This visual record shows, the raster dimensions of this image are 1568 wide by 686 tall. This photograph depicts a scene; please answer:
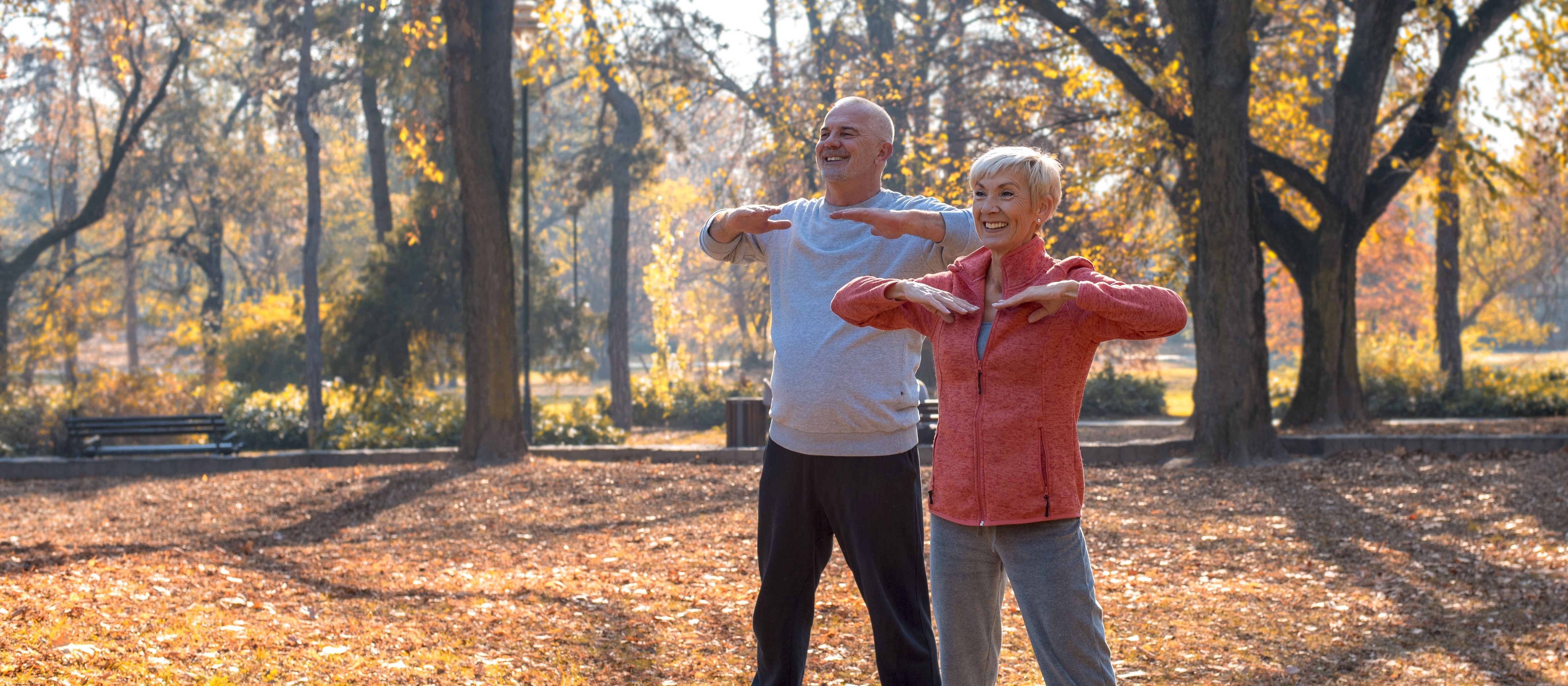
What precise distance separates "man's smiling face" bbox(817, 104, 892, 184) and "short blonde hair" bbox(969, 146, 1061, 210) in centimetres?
54

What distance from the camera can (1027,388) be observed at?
2.67 metres

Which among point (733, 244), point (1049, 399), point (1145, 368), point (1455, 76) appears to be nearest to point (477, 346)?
point (733, 244)

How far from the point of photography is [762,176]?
22219mm

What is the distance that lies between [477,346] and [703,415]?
11.5m

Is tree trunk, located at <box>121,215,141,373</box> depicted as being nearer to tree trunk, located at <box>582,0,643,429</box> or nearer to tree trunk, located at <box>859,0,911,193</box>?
tree trunk, located at <box>582,0,643,429</box>

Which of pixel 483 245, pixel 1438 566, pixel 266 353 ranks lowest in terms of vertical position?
pixel 1438 566

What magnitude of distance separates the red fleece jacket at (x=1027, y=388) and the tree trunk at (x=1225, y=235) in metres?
8.47

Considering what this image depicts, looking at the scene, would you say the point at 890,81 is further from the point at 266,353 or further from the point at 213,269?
the point at 213,269

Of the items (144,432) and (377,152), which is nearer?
(144,432)

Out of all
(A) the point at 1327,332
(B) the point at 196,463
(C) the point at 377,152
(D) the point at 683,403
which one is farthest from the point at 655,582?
(C) the point at 377,152

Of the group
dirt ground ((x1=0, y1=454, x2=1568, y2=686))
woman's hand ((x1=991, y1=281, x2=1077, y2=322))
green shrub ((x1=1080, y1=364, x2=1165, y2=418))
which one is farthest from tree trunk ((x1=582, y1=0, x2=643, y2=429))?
woman's hand ((x1=991, y1=281, x2=1077, y2=322))

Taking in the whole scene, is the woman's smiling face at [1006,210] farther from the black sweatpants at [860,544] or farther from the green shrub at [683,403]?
the green shrub at [683,403]

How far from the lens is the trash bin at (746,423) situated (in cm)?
1358

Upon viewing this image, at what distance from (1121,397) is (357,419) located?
44.4 feet
